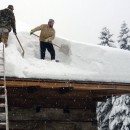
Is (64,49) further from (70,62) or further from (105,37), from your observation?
(105,37)

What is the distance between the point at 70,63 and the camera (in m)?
9.91

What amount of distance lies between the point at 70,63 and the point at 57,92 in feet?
3.30

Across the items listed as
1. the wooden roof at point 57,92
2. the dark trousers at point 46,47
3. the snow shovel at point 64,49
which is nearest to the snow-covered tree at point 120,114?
the snow shovel at point 64,49

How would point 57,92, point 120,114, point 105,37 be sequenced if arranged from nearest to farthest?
point 57,92, point 120,114, point 105,37

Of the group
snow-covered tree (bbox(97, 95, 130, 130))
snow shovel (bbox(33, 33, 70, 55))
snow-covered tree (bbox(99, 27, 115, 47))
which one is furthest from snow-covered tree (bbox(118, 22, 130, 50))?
snow shovel (bbox(33, 33, 70, 55))

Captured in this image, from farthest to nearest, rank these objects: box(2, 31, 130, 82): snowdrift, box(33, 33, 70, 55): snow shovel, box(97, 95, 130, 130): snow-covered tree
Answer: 1. box(97, 95, 130, 130): snow-covered tree
2. box(33, 33, 70, 55): snow shovel
3. box(2, 31, 130, 82): snowdrift

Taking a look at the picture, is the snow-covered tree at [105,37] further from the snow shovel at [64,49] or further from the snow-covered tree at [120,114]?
the snow shovel at [64,49]

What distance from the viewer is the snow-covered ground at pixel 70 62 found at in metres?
8.52

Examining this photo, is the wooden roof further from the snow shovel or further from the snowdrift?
the snow shovel

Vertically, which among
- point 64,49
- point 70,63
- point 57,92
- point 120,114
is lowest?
point 120,114

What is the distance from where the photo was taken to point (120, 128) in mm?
20219

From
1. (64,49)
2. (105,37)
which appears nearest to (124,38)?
(105,37)

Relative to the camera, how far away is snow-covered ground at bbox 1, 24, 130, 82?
28.0ft

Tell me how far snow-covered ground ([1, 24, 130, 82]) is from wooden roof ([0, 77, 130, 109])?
10.1 inches
